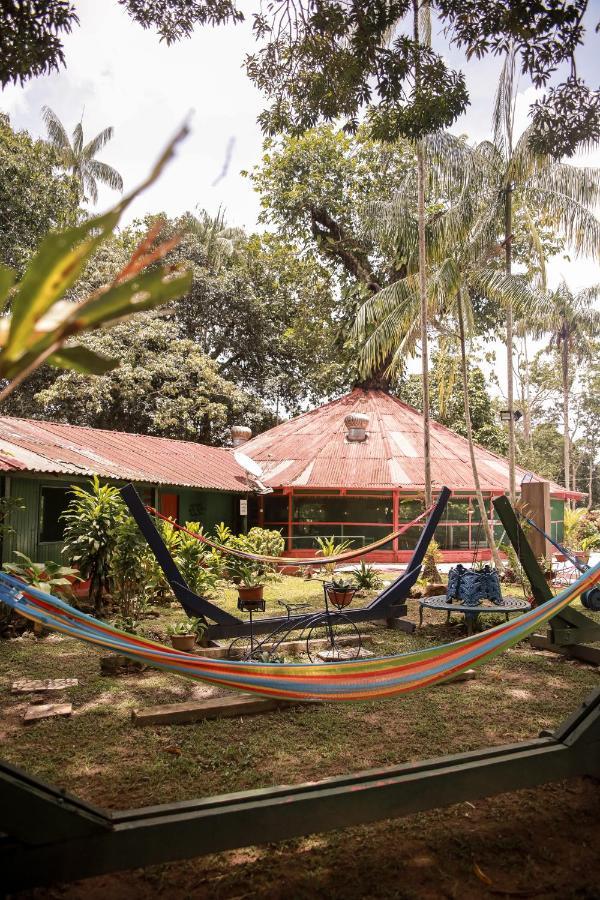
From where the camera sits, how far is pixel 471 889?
104 inches

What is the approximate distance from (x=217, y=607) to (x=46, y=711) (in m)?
2.05

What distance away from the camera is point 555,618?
6.32 m

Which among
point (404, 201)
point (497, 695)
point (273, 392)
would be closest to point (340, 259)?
point (273, 392)

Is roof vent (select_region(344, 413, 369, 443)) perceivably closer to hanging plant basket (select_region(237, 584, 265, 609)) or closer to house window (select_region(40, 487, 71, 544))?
house window (select_region(40, 487, 71, 544))

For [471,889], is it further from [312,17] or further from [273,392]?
[273,392]

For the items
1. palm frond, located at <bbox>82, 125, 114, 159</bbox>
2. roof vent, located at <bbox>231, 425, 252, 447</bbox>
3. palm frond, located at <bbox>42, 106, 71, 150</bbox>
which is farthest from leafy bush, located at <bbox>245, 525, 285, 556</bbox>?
palm frond, located at <bbox>82, 125, 114, 159</bbox>

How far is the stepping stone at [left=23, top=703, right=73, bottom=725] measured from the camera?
4.74m

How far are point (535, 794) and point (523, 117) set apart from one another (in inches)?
499

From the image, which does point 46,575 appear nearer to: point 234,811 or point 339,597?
point 339,597

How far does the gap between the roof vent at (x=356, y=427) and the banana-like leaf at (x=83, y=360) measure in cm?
1781

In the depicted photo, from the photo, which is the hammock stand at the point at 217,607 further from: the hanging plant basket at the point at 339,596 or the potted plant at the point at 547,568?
the potted plant at the point at 547,568

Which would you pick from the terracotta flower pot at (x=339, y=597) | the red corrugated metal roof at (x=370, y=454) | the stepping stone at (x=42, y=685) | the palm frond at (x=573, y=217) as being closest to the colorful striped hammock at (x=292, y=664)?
the stepping stone at (x=42, y=685)

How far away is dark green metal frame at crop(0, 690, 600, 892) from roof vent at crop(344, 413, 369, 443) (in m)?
15.5

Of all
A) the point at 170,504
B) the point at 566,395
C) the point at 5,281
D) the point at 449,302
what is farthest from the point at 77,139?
the point at 5,281
